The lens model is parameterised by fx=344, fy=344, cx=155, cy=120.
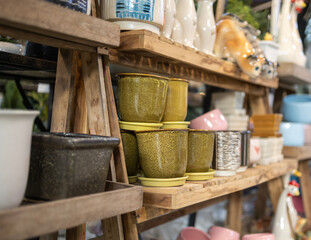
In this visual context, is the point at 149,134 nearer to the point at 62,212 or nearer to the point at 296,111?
the point at 62,212

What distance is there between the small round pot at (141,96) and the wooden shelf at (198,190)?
198 mm

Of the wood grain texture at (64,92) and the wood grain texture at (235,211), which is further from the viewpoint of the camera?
the wood grain texture at (235,211)

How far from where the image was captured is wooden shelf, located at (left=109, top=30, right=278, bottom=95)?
2.96ft

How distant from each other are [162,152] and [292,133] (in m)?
1.32

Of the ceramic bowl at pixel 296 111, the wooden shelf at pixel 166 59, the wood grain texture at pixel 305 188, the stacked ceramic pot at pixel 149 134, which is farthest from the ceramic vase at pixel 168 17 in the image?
the wood grain texture at pixel 305 188

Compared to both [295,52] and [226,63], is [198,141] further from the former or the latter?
[295,52]

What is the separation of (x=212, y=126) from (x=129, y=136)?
415 mm

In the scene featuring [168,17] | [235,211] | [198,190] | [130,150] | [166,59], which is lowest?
[235,211]

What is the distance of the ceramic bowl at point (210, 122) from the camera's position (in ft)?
4.07

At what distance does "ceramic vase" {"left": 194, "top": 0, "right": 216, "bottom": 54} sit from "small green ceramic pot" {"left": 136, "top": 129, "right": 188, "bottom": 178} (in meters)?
0.49

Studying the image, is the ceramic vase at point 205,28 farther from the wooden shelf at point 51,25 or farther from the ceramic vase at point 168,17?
the wooden shelf at point 51,25

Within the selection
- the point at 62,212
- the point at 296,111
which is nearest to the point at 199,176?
the point at 62,212

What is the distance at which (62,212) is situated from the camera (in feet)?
1.88

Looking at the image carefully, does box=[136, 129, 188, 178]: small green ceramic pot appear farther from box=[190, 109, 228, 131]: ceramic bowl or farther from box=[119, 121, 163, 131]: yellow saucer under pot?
box=[190, 109, 228, 131]: ceramic bowl
